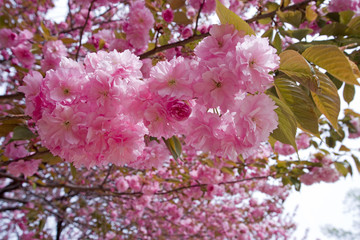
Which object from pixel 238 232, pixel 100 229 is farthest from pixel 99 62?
pixel 238 232

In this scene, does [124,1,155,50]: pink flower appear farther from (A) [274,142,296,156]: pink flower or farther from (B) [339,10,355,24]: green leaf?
(A) [274,142,296,156]: pink flower

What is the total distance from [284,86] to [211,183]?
2.29 metres

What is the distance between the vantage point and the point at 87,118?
632 millimetres

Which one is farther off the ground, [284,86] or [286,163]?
[286,163]

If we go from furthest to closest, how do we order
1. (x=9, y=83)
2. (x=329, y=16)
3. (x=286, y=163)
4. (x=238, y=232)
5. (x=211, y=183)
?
(x=238, y=232)
(x=9, y=83)
(x=211, y=183)
(x=286, y=163)
(x=329, y=16)

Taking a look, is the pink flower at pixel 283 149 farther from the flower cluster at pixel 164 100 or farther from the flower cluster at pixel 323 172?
the flower cluster at pixel 164 100

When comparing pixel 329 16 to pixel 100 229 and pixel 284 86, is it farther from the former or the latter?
pixel 100 229

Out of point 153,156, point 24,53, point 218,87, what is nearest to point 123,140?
point 218,87

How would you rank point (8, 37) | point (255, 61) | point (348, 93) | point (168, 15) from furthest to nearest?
1. point (8, 37)
2. point (168, 15)
3. point (348, 93)
4. point (255, 61)

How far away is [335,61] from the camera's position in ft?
1.91

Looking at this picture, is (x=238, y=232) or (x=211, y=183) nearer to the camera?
(x=211, y=183)

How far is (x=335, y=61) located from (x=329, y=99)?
101 mm

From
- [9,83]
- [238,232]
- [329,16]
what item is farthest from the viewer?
[238,232]

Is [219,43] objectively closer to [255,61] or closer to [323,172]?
[255,61]
